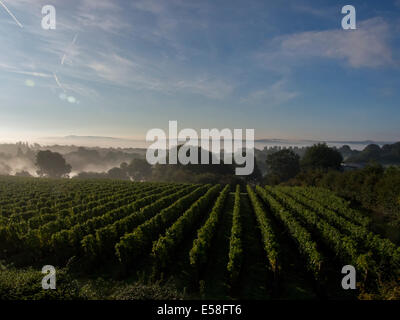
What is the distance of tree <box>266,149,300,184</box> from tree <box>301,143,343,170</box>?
9812 millimetres

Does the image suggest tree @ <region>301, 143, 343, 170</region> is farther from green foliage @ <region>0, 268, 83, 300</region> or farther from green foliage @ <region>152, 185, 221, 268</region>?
green foliage @ <region>0, 268, 83, 300</region>

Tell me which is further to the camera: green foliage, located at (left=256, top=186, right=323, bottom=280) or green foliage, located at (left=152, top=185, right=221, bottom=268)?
green foliage, located at (left=152, top=185, right=221, bottom=268)

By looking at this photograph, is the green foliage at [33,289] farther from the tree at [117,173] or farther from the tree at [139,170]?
the tree at [117,173]

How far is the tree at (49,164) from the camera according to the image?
10506 centimetres

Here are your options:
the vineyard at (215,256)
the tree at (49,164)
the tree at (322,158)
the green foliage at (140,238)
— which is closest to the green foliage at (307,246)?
the vineyard at (215,256)

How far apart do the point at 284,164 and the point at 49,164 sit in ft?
347

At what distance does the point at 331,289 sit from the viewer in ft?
35.3

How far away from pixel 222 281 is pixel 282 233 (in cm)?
895

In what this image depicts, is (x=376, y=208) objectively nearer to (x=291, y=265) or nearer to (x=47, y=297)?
(x=291, y=265)

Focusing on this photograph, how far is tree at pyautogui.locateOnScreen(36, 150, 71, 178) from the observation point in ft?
345

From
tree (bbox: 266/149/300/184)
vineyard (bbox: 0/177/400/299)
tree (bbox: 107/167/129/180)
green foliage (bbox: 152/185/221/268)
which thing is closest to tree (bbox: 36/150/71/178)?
tree (bbox: 107/167/129/180)

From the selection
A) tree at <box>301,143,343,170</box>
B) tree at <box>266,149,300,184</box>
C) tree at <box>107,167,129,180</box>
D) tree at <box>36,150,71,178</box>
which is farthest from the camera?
tree at <box>107,167,129,180</box>

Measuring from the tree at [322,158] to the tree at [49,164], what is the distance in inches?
4279
